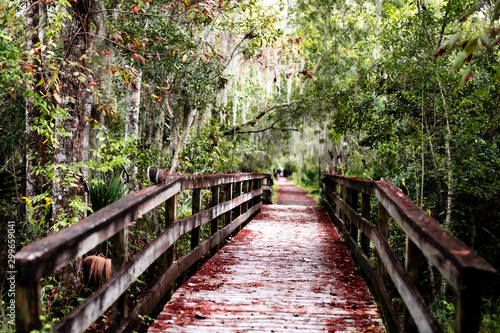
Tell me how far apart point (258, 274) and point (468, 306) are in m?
3.03

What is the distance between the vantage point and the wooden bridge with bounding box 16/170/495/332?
5.67ft

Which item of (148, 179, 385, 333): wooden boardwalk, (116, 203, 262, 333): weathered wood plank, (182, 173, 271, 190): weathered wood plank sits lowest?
(148, 179, 385, 333): wooden boardwalk

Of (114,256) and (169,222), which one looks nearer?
(114,256)

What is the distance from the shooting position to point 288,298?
3676mm

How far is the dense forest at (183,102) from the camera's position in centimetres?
442

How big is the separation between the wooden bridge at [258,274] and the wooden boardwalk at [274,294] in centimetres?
1

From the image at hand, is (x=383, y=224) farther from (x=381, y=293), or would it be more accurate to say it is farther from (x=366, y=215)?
(x=366, y=215)

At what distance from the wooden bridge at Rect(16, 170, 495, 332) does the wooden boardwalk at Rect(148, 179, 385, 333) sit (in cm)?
1

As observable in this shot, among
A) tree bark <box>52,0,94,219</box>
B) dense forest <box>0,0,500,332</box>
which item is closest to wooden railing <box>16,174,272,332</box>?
dense forest <box>0,0,500,332</box>

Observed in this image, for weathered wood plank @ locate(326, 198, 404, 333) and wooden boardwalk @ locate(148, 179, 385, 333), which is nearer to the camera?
weathered wood plank @ locate(326, 198, 404, 333)

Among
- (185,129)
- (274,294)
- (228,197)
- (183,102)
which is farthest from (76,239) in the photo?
(183,102)

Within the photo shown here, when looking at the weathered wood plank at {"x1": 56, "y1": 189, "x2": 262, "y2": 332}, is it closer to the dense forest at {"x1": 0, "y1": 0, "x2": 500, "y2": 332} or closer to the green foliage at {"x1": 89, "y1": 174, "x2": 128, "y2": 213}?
the dense forest at {"x1": 0, "y1": 0, "x2": 500, "y2": 332}

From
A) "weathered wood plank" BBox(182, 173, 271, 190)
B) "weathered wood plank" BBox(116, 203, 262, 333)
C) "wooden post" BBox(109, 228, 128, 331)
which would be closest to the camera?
"wooden post" BBox(109, 228, 128, 331)

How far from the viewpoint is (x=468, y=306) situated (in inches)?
65.5
